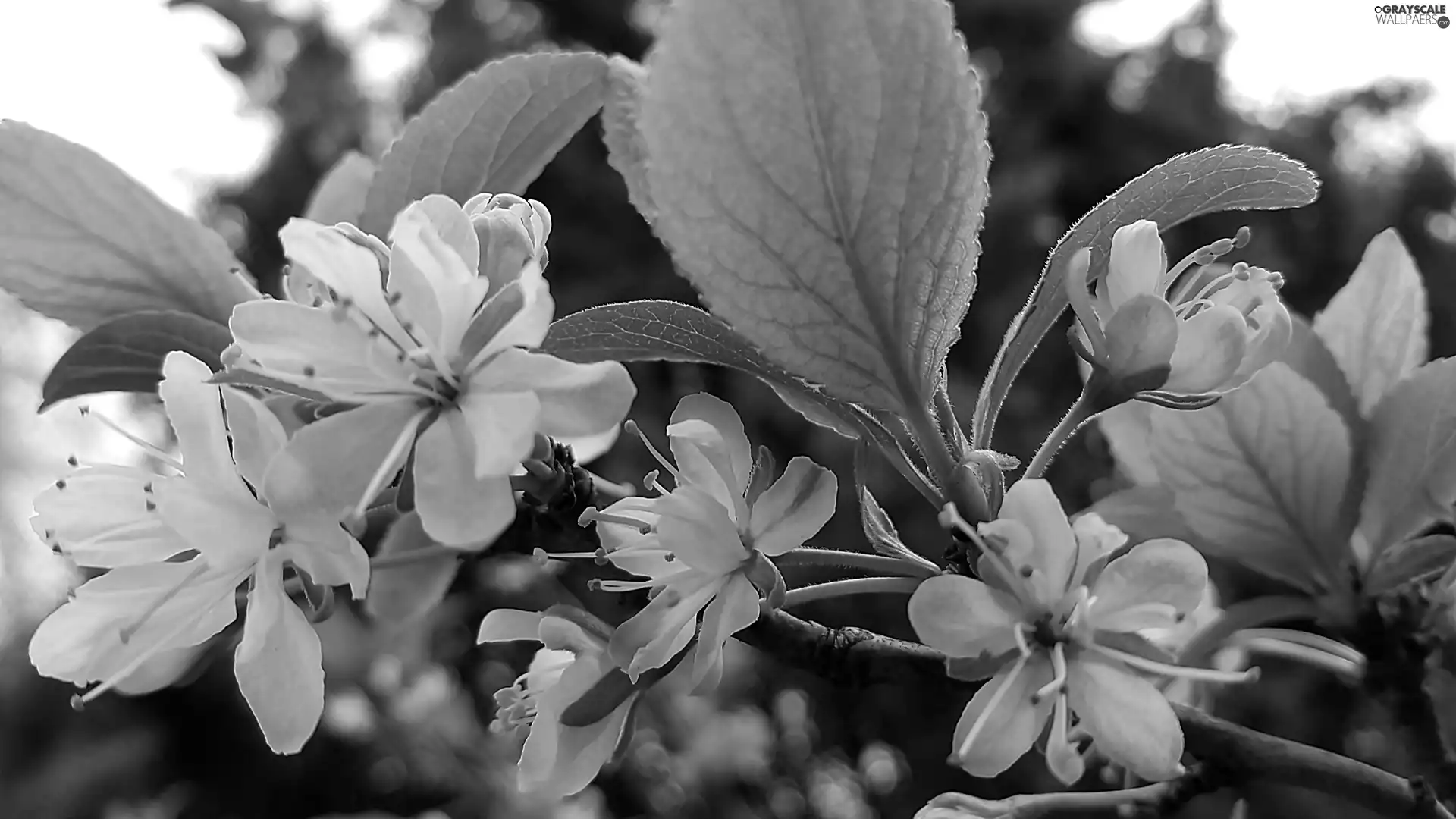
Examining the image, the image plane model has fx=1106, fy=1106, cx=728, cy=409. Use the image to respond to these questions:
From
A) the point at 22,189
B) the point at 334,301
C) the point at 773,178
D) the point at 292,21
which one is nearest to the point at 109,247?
the point at 22,189

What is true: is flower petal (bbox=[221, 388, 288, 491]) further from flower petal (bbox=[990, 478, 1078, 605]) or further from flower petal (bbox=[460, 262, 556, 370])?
flower petal (bbox=[990, 478, 1078, 605])

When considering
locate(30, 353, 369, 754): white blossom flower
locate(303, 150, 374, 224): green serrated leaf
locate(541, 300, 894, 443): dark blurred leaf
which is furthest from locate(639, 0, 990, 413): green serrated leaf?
locate(303, 150, 374, 224): green serrated leaf

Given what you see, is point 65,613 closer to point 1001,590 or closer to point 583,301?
point 1001,590

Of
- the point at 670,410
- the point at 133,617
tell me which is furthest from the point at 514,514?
the point at 670,410

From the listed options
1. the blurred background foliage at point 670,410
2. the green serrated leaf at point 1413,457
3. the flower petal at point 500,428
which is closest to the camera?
the flower petal at point 500,428

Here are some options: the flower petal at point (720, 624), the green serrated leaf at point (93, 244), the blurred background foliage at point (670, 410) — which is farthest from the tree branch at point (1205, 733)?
the blurred background foliage at point (670, 410)

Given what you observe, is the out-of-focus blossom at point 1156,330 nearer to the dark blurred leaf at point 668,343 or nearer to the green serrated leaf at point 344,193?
the dark blurred leaf at point 668,343
